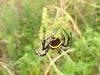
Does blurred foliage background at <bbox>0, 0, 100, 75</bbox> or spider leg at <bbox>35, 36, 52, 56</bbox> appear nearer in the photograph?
spider leg at <bbox>35, 36, 52, 56</bbox>

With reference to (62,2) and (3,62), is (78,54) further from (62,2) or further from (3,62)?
(3,62)

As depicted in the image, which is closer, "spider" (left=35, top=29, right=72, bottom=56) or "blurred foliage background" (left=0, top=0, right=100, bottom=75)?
"spider" (left=35, top=29, right=72, bottom=56)

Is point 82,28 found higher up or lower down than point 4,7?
lower down

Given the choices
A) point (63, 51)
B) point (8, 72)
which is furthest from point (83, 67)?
point (8, 72)
